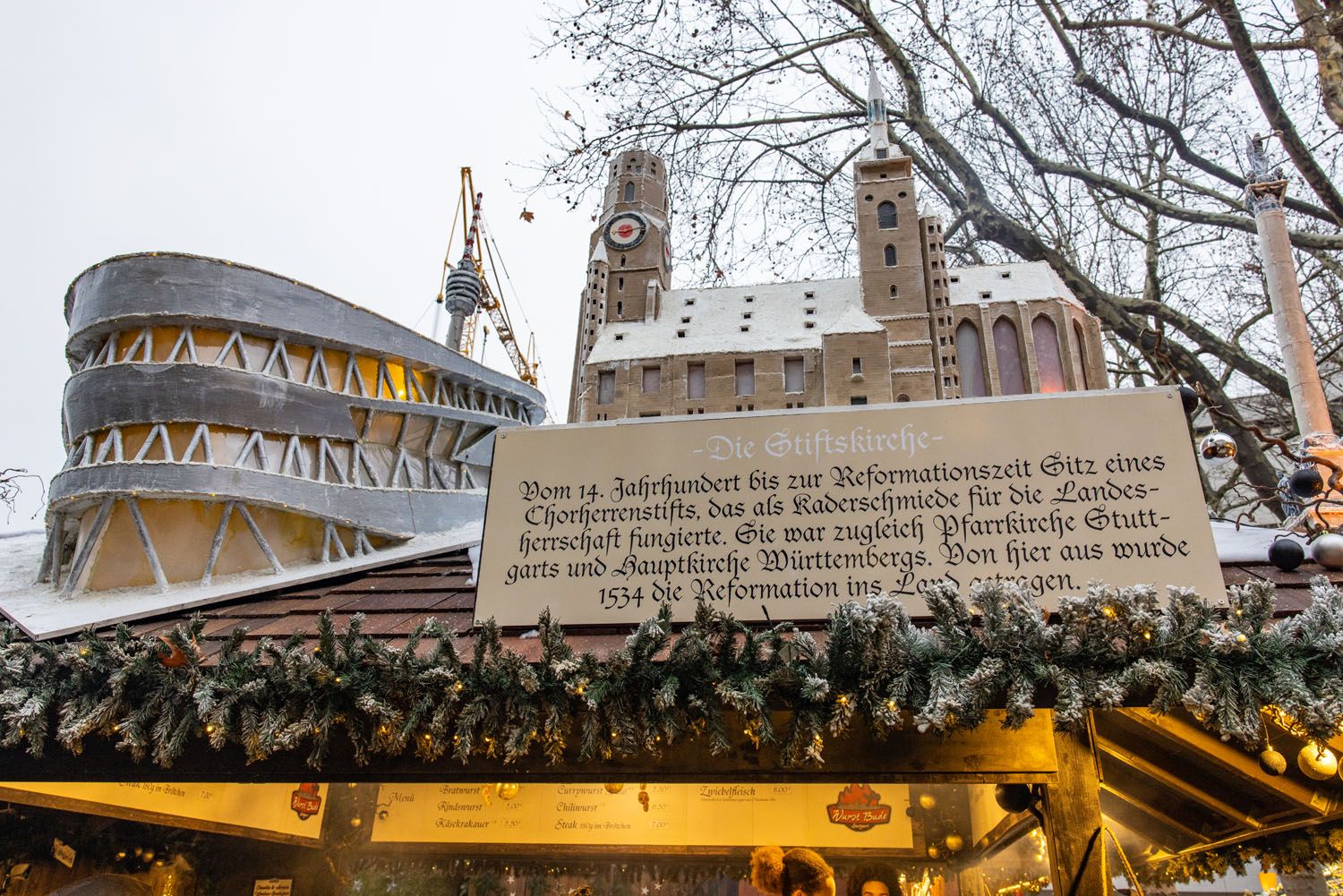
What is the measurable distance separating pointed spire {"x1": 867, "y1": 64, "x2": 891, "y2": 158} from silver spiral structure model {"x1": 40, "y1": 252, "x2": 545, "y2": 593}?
33.7 feet

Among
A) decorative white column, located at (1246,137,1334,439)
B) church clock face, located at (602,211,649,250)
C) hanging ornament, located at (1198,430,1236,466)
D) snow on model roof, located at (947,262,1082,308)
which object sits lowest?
hanging ornament, located at (1198,430,1236,466)

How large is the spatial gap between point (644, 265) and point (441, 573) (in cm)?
1083

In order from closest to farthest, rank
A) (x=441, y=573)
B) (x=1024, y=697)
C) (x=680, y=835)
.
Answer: (x=1024, y=697)
(x=680, y=835)
(x=441, y=573)

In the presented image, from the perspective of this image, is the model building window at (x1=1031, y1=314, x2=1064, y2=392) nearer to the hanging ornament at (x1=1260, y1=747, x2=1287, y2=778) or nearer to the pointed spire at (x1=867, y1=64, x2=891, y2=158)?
the pointed spire at (x1=867, y1=64, x2=891, y2=158)

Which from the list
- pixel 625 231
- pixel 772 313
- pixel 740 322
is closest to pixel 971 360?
pixel 772 313

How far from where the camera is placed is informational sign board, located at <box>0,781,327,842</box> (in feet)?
14.3

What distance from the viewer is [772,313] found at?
14.9 meters

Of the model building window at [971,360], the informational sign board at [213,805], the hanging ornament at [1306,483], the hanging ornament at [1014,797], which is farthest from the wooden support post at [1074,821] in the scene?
the model building window at [971,360]

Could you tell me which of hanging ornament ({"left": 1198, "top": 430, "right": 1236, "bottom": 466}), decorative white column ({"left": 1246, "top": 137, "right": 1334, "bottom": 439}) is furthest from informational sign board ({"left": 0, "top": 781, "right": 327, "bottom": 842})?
decorative white column ({"left": 1246, "top": 137, "right": 1334, "bottom": 439})

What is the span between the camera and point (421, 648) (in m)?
3.55

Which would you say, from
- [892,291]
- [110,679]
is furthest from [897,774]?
[892,291]

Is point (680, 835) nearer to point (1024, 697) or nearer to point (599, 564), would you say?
point (599, 564)

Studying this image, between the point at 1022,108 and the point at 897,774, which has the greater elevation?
the point at 1022,108

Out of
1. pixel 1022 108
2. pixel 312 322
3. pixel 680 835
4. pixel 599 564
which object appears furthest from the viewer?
pixel 1022 108
